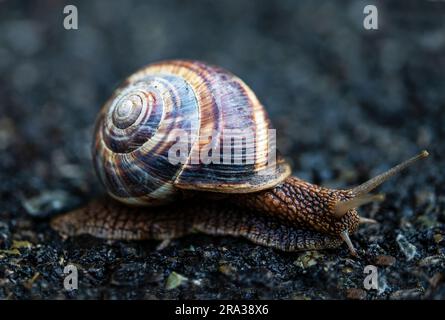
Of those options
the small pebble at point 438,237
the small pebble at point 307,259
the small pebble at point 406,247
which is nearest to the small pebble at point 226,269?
the small pebble at point 307,259

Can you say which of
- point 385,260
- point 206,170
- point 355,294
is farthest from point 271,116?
point 355,294

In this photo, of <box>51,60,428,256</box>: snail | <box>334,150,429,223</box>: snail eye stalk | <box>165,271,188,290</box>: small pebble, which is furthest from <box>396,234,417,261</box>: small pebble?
<box>165,271,188,290</box>: small pebble

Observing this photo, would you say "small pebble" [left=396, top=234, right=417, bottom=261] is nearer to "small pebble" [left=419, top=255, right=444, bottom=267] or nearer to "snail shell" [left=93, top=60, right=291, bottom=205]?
"small pebble" [left=419, top=255, right=444, bottom=267]

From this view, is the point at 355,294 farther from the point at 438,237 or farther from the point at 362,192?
the point at 438,237

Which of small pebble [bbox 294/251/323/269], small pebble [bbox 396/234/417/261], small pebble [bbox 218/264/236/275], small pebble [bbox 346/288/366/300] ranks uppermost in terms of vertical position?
small pebble [bbox 396/234/417/261]

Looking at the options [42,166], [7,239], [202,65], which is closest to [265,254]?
[202,65]

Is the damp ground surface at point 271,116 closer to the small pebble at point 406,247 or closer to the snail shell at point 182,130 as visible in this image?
the small pebble at point 406,247
